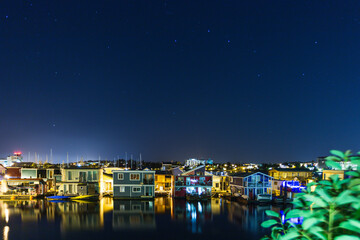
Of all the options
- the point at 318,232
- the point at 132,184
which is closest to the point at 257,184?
the point at 132,184

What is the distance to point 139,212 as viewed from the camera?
24.5 m

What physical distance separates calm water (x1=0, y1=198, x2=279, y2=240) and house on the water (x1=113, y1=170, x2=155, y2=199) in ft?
5.11

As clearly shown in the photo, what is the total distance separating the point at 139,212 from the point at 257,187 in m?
13.4

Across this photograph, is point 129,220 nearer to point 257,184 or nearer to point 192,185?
point 192,185

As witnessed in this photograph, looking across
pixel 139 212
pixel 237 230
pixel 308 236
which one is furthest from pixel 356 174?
pixel 139 212

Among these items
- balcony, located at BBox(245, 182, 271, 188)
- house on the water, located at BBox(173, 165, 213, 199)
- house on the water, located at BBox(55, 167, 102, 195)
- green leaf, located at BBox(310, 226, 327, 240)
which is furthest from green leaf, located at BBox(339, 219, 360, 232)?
house on the water, located at BBox(55, 167, 102, 195)

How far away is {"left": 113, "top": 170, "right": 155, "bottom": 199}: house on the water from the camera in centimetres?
3092

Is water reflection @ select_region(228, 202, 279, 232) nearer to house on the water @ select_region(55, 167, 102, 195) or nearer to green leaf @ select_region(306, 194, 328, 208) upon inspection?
house on the water @ select_region(55, 167, 102, 195)

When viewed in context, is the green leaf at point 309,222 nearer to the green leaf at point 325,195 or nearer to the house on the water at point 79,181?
the green leaf at point 325,195

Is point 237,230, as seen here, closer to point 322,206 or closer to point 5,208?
point 322,206

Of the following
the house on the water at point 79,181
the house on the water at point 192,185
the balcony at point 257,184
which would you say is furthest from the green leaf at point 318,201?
the house on the water at point 79,181

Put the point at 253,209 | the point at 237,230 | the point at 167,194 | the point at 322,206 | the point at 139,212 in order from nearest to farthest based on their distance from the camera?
the point at 322,206 → the point at 237,230 → the point at 139,212 → the point at 253,209 → the point at 167,194

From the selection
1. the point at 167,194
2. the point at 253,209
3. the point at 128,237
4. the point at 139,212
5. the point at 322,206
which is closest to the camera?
the point at 322,206

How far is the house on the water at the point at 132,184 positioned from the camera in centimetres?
3092
